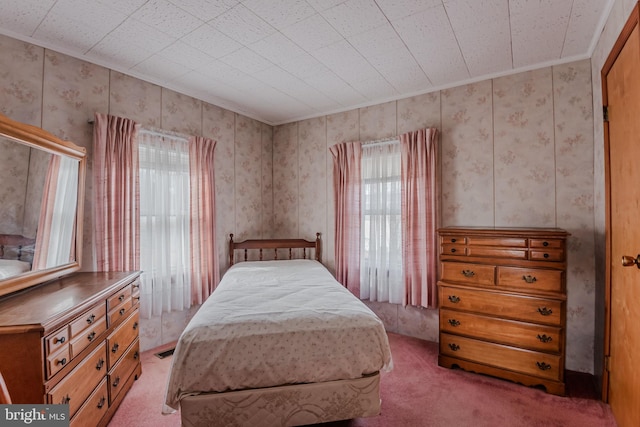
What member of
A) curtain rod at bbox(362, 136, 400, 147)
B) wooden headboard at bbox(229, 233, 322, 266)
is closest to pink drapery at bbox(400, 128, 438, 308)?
curtain rod at bbox(362, 136, 400, 147)

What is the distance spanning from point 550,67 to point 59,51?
14.0 ft

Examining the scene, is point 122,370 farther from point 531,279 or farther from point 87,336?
point 531,279

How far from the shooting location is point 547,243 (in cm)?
229

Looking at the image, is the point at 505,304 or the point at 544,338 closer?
the point at 544,338

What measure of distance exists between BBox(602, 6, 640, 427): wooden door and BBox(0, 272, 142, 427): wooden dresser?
289cm

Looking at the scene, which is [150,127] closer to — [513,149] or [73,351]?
[73,351]

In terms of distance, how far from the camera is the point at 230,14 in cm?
204

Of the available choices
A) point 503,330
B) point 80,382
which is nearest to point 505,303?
point 503,330

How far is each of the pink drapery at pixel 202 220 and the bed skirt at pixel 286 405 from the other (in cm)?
184

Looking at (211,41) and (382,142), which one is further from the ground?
(211,41)

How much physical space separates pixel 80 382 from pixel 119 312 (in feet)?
1.88

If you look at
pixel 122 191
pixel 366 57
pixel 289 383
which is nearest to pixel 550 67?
pixel 366 57
